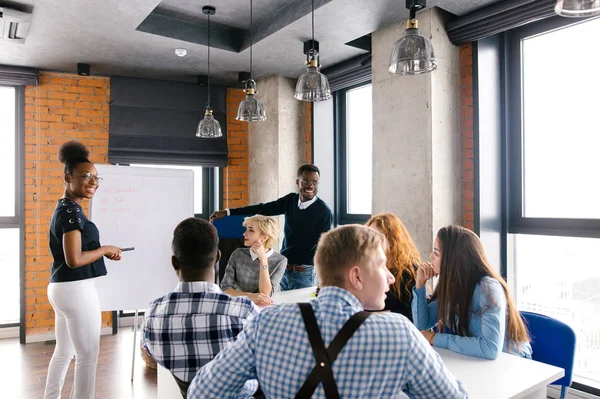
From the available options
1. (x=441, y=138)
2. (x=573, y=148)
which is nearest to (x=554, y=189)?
(x=573, y=148)

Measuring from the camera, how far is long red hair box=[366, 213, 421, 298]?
2.29 metres

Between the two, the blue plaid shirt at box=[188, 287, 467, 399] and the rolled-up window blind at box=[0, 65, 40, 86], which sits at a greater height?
the rolled-up window blind at box=[0, 65, 40, 86]

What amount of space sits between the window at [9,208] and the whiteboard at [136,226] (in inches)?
70.0

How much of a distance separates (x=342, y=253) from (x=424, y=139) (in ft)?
7.76

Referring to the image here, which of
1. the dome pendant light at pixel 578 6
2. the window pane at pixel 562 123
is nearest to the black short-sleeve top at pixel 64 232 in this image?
the dome pendant light at pixel 578 6

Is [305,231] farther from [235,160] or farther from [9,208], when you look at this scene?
[9,208]

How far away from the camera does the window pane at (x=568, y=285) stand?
2.91 m

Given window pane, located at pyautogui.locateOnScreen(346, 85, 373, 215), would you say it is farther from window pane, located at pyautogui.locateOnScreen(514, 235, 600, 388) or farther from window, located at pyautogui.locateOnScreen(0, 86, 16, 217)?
window, located at pyautogui.locateOnScreen(0, 86, 16, 217)

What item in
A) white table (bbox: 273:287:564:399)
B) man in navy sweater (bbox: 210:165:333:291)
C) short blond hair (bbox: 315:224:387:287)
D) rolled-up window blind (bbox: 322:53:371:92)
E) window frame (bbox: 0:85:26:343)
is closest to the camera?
short blond hair (bbox: 315:224:387:287)

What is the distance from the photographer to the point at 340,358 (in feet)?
3.33

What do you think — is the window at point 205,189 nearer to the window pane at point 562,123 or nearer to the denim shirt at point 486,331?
the window pane at point 562,123

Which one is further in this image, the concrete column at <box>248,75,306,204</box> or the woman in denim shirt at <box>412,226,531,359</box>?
the concrete column at <box>248,75,306,204</box>

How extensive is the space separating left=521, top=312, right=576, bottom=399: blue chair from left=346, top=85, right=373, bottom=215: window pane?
8.48 feet

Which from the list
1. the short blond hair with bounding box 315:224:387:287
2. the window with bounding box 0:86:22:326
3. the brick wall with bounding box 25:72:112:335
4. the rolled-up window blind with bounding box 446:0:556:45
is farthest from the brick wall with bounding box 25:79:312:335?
the short blond hair with bounding box 315:224:387:287
